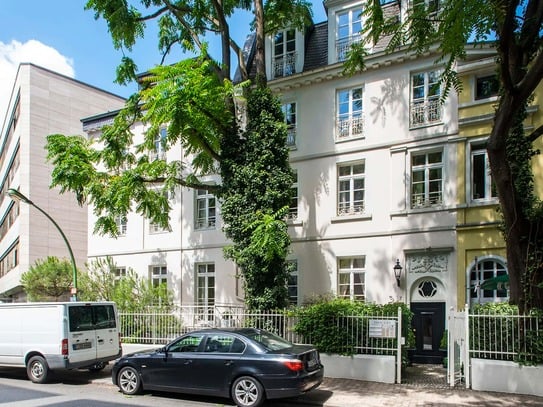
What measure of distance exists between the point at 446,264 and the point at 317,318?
16.7ft

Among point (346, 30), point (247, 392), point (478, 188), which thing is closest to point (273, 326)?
point (247, 392)

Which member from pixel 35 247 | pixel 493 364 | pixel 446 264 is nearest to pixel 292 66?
pixel 446 264

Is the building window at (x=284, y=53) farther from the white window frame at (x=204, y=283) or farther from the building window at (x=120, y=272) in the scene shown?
the building window at (x=120, y=272)

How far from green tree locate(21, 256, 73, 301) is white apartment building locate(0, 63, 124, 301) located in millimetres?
7058

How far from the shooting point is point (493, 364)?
36.1 feet

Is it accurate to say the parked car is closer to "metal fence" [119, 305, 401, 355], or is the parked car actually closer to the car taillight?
the car taillight

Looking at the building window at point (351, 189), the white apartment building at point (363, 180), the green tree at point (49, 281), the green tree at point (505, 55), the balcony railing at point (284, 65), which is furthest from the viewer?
the green tree at point (49, 281)

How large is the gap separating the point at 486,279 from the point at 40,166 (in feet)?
96.5

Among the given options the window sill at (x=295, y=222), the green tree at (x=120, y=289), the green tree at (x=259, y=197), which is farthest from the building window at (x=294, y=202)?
the green tree at (x=120, y=289)

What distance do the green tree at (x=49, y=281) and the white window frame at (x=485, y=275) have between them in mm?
18350

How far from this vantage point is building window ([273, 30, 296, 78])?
19.6m

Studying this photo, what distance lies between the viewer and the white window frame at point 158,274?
22095 mm

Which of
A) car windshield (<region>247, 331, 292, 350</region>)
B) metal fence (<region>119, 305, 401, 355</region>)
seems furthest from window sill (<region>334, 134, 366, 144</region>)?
car windshield (<region>247, 331, 292, 350</region>)

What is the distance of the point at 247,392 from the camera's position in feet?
31.8
